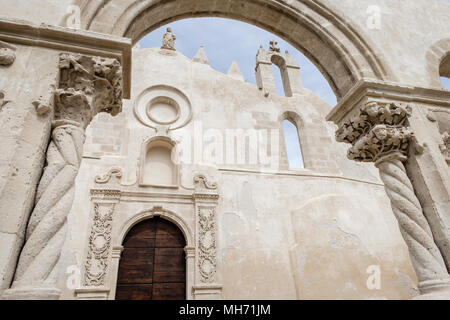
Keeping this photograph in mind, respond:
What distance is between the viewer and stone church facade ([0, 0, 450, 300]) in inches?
66.9

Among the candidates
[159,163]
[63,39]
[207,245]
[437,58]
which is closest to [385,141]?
[437,58]

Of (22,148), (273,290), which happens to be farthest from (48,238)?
(273,290)

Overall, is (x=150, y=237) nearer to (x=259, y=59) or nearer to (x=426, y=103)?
(x=426, y=103)

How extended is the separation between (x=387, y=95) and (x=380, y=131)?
403 mm

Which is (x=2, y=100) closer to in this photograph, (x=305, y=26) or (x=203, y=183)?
(x=305, y=26)

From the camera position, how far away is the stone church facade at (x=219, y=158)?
1.70 m

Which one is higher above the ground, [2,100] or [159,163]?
[159,163]

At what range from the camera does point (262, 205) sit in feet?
20.5

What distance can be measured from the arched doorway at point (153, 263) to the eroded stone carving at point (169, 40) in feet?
14.9

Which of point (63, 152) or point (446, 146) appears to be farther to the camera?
point (446, 146)

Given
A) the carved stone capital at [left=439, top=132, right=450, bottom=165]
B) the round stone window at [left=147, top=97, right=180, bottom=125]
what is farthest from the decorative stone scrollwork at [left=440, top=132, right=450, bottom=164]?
the round stone window at [left=147, top=97, right=180, bottom=125]

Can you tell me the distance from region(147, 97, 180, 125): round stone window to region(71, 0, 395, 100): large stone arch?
12.1 feet

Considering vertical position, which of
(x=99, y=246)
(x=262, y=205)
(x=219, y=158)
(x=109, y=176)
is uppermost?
(x=219, y=158)

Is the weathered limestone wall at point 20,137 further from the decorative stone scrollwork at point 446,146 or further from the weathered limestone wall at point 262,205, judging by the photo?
the weathered limestone wall at point 262,205
